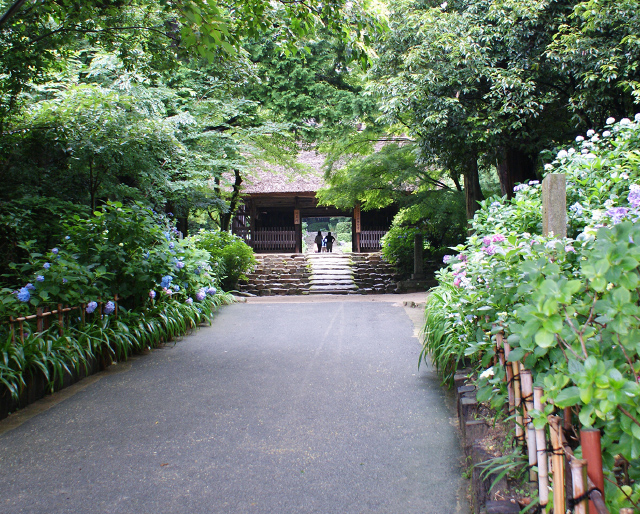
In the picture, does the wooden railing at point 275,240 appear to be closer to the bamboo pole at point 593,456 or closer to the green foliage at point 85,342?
the green foliage at point 85,342

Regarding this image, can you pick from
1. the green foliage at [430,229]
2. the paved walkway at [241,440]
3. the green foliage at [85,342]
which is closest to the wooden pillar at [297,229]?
the green foliage at [430,229]

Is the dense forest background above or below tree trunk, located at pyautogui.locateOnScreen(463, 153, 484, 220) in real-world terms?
above

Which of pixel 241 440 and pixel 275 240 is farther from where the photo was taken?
pixel 275 240

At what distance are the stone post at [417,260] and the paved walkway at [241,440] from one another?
8.53 meters

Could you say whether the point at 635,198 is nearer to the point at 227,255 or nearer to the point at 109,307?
the point at 109,307

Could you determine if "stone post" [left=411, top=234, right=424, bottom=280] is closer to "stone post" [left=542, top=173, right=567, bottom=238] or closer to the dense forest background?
the dense forest background

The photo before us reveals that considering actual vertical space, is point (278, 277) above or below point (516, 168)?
below

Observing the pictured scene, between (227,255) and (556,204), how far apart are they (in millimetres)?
9613

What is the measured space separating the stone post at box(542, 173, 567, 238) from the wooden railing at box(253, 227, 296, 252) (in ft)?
58.2

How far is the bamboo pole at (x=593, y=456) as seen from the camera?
4.09 feet

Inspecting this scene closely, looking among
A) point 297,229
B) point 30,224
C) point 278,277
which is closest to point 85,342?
point 30,224

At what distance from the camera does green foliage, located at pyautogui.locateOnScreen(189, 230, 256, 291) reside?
435 inches

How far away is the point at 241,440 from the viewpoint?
121 inches

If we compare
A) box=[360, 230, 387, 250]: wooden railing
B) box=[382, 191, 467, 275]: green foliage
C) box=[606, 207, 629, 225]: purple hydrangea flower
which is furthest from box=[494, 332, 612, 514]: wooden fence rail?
box=[360, 230, 387, 250]: wooden railing
